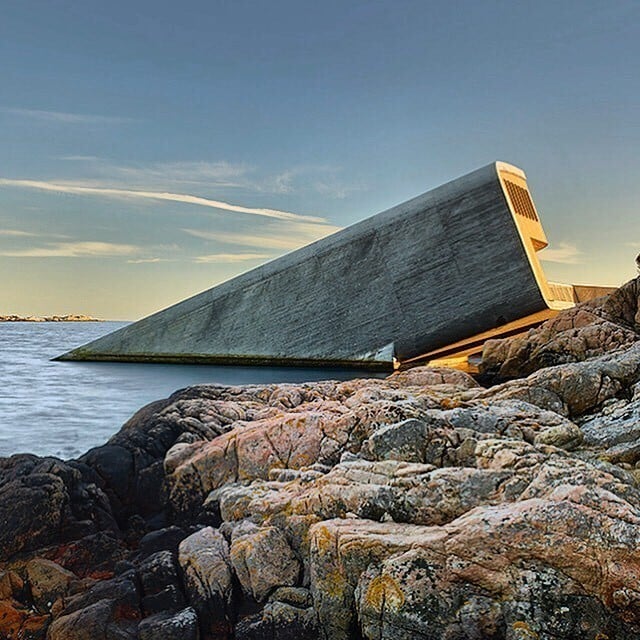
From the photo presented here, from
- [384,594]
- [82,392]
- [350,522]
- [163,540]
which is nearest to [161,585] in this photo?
[163,540]

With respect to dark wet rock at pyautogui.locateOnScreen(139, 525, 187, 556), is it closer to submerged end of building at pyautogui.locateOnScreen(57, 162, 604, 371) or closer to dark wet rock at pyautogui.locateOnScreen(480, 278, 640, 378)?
dark wet rock at pyautogui.locateOnScreen(480, 278, 640, 378)

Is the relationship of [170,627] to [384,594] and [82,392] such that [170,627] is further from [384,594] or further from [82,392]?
[82,392]

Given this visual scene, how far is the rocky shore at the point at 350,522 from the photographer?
3.43 meters

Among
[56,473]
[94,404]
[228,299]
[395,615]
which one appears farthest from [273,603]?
[228,299]

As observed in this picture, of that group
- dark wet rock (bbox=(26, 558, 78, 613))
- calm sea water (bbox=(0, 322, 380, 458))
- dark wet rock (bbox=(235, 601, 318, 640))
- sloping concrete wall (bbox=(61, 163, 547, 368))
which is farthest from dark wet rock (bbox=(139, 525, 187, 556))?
sloping concrete wall (bbox=(61, 163, 547, 368))

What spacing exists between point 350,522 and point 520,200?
1401 centimetres

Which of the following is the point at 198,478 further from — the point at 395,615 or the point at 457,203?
the point at 457,203

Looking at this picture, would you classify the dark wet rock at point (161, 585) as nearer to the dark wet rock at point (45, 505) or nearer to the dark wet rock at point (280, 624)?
the dark wet rock at point (280, 624)

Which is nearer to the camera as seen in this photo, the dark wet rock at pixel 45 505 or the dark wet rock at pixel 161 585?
the dark wet rock at pixel 161 585

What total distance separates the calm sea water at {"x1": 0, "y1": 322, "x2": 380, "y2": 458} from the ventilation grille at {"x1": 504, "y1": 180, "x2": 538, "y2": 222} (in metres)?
6.04

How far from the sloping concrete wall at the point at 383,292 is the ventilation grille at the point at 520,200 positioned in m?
0.64

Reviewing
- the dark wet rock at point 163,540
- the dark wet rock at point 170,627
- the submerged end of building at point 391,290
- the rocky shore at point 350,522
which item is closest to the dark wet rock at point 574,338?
the submerged end of building at point 391,290

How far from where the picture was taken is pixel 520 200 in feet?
A: 53.1

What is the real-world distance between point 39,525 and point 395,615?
3.21m
